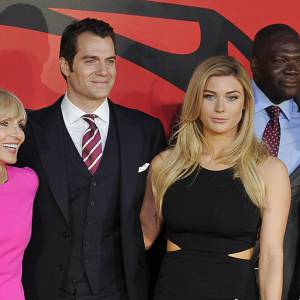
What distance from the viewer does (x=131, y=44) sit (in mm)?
3129

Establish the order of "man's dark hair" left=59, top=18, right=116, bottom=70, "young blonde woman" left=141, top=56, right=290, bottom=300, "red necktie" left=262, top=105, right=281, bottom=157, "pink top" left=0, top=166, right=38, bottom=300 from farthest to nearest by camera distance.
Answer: "red necktie" left=262, top=105, right=281, bottom=157 → "man's dark hair" left=59, top=18, right=116, bottom=70 → "young blonde woman" left=141, top=56, right=290, bottom=300 → "pink top" left=0, top=166, right=38, bottom=300

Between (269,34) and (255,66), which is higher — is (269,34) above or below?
above

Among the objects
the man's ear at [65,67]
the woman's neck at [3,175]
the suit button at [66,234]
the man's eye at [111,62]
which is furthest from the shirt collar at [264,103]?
the woman's neck at [3,175]

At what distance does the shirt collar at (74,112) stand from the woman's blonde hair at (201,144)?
12.8 inches

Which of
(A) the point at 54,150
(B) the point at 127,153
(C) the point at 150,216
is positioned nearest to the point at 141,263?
(C) the point at 150,216

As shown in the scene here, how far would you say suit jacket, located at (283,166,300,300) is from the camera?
9.04ft

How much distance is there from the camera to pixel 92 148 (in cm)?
241

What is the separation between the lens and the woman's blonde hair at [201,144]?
2285 millimetres

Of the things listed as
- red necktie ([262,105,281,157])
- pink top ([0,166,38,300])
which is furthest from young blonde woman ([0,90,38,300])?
red necktie ([262,105,281,157])

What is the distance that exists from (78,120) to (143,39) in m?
0.81

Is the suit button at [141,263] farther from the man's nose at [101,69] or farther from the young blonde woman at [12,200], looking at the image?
the man's nose at [101,69]

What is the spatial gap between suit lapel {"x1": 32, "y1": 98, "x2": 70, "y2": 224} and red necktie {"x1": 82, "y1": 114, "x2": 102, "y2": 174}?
0.09m

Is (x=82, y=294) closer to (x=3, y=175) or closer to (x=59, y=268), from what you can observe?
(x=59, y=268)

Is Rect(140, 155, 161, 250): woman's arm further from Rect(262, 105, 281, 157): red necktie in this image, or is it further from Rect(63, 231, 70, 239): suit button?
Rect(262, 105, 281, 157): red necktie
